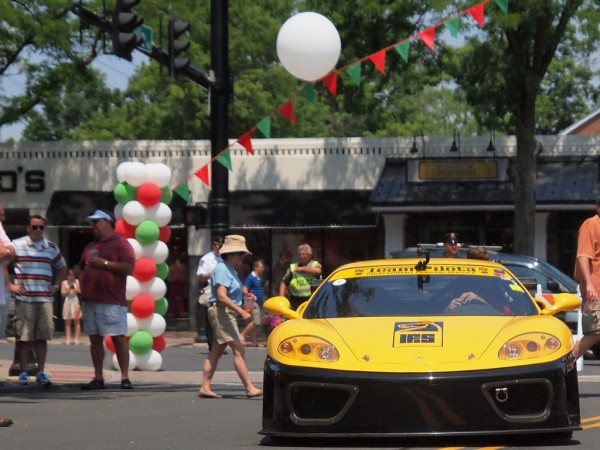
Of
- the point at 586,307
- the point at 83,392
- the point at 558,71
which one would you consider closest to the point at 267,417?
the point at 586,307

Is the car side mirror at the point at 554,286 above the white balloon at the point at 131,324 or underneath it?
above

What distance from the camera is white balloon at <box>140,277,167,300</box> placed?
18156 mm

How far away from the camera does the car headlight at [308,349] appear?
885 centimetres

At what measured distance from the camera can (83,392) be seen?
1422 cm

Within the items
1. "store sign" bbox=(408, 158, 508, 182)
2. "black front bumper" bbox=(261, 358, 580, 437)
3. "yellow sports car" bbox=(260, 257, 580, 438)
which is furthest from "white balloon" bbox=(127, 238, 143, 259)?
"store sign" bbox=(408, 158, 508, 182)

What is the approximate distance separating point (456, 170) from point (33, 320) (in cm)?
1811

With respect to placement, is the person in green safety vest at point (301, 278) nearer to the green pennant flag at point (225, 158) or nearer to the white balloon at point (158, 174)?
the green pennant flag at point (225, 158)

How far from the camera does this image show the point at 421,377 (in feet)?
28.0

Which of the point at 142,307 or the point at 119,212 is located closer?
the point at 142,307

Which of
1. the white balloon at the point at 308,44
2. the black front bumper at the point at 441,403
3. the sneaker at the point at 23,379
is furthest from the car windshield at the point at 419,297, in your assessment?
the white balloon at the point at 308,44

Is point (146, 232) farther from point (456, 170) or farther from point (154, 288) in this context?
point (456, 170)

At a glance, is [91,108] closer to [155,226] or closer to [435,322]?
[155,226]

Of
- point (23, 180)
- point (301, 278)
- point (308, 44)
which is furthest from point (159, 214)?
point (23, 180)

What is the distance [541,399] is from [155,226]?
1044 cm
